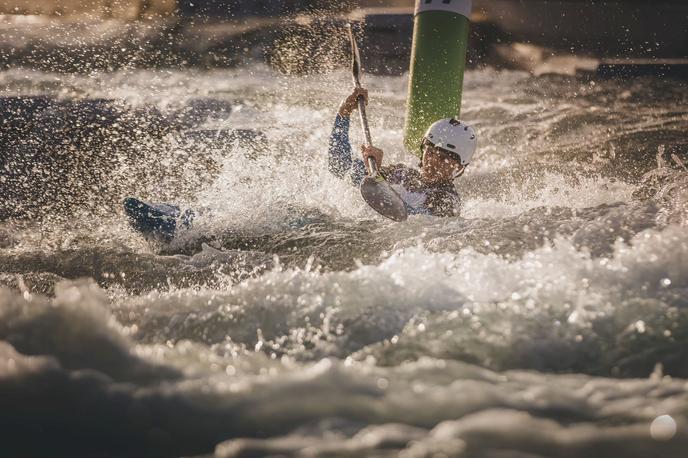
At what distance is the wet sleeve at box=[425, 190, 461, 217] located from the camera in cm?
469

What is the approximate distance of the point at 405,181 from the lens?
495cm

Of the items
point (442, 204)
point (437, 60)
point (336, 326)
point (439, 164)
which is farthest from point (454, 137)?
point (336, 326)

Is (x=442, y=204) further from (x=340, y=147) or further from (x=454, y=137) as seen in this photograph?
(x=340, y=147)

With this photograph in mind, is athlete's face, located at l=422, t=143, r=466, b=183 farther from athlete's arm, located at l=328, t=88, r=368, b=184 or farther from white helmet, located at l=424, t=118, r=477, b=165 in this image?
athlete's arm, located at l=328, t=88, r=368, b=184

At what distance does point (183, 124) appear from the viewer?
797 centimetres

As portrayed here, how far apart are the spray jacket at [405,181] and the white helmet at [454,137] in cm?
32

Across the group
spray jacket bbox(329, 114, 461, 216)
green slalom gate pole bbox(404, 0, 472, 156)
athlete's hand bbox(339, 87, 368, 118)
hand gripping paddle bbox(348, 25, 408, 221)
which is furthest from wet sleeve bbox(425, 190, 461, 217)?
athlete's hand bbox(339, 87, 368, 118)

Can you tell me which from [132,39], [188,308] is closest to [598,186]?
[188,308]

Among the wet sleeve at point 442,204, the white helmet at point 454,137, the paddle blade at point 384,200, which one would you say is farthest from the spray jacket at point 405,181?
the paddle blade at point 384,200

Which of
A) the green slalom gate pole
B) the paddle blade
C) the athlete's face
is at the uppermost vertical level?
the green slalom gate pole

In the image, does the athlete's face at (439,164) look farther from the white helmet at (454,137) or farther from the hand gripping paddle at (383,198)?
the hand gripping paddle at (383,198)

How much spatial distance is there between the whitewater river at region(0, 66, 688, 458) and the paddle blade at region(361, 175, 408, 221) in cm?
15

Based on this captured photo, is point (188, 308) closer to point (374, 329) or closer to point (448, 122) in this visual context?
point (374, 329)

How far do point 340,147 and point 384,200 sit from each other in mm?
1037
